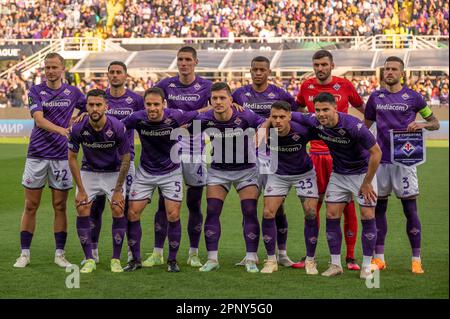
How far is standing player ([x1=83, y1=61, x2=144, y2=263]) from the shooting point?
9.58m

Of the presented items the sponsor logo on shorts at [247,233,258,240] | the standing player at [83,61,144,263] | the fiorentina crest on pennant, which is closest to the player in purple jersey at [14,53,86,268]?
the standing player at [83,61,144,263]

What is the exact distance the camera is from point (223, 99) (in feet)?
29.6

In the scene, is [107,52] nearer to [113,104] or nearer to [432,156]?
[432,156]

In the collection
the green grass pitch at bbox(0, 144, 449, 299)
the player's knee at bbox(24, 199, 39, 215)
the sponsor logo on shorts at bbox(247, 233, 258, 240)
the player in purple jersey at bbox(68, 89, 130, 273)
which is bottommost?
the green grass pitch at bbox(0, 144, 449, 299)

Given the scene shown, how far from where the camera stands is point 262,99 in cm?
975

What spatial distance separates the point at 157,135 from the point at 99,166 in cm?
69

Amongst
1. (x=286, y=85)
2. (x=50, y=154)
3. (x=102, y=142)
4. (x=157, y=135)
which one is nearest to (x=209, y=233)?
(x=157, y=135)

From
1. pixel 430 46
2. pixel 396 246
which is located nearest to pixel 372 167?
pixel 396 246

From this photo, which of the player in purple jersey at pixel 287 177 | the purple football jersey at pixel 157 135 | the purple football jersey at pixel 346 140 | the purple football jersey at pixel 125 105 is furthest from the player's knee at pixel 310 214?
the purple football jersey at pixel 125 105

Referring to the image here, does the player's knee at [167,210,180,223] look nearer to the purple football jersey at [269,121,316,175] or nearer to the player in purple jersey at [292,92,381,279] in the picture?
the purple football jersey at [269,121,316,175]

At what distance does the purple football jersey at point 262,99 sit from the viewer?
9.71 meters

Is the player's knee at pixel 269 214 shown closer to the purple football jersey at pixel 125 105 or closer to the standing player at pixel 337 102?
the standing player at pixel 337 102

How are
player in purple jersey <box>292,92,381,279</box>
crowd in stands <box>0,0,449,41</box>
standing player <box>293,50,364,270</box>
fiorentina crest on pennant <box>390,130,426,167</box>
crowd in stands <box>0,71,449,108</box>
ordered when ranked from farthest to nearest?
crowd in stands <box>0,0,449,41</box>, crowd in stands <box>0,71,449,108</box>, standing player <box>293,50,364,270</box>, fiorentina crest on pennant <box>390,130,426,167</box>, player in purple jersey <box>292,92,381,279</box>

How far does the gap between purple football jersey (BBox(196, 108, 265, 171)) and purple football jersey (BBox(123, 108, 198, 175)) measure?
0.22 metres
